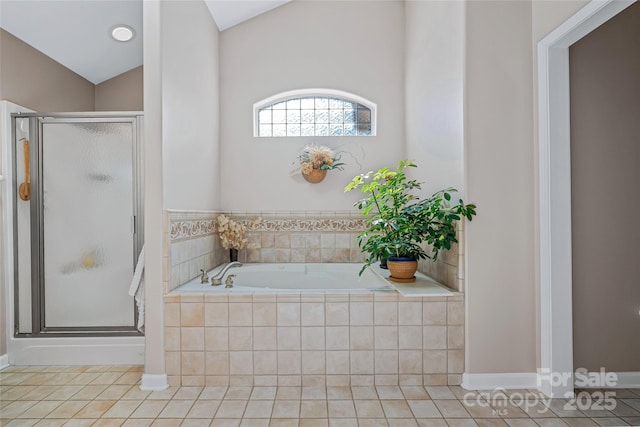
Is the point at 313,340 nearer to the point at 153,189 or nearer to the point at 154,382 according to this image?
the point at 154,382

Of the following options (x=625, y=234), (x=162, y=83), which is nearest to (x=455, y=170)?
(x=625, y=234)

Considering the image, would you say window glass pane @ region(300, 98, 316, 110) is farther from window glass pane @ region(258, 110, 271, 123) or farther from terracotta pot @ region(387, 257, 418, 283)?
terracotta pot @ region(387, 257, 418, 283)

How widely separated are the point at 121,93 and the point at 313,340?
9.20 feet

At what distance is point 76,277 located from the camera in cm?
253

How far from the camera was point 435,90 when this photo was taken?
8.63ft

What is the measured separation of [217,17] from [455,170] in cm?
240

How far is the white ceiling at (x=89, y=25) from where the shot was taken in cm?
244

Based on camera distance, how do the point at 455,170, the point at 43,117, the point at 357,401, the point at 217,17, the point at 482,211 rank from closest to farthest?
the point at 357,401
the point at 482,211
the point at 455,170
the point at 43,117
the point at 217,17

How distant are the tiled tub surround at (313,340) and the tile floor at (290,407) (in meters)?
0.08

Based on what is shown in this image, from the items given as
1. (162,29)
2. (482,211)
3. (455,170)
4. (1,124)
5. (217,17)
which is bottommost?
(482,211)

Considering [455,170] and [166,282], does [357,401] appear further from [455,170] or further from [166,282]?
[455,170]

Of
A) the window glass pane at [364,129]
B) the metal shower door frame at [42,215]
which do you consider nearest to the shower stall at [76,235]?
the metal shower door frame at [42,215]

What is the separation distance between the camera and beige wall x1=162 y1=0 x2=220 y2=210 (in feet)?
7.44

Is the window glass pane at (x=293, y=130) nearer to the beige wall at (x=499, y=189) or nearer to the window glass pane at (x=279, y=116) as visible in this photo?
Answer: the window glass pane at (x=279, y=116)
